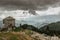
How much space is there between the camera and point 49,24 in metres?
10.6

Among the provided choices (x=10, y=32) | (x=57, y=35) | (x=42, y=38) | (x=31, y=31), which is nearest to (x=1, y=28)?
(x=10, y=32)

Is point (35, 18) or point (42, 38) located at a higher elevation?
point (35, 18)

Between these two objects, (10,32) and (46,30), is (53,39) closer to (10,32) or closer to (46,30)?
(46,30)

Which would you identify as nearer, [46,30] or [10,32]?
[10,32]

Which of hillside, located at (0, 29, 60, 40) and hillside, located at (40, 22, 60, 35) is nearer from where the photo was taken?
hillside, located at (0, 29, 60, 40)

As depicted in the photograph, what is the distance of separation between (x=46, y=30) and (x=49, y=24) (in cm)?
46

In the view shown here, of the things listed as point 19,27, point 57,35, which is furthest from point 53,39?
point 19,27

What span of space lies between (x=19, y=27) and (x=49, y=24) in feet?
5.41

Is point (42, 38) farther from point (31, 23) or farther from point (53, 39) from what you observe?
point (31, 23)

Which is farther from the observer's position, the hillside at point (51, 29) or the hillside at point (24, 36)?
the hillside at point (51, 29)

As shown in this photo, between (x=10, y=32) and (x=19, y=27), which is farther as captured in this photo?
(x=19, y=27)

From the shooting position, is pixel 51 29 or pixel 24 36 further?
pixel 51 29

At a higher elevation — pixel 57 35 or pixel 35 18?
pixel 35 18

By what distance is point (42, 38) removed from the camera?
9.59 metres
